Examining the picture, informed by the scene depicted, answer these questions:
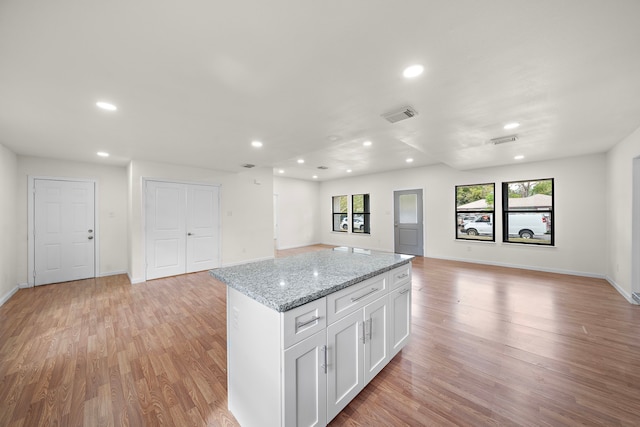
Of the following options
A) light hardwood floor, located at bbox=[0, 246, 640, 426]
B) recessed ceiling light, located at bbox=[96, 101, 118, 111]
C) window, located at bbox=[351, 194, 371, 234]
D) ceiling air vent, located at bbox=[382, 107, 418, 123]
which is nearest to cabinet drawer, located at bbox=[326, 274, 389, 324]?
light hardwood floor, located at bbox=[0, 246, 640, 426]

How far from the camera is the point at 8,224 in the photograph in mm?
3893

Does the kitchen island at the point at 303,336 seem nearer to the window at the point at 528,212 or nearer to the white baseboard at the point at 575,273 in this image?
the white baseboard at the point at 575,273

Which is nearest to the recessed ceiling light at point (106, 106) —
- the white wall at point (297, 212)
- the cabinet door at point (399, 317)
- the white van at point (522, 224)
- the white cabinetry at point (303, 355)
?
the white cabinetry at point (303, 355)

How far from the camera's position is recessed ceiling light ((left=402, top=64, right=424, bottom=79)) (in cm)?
183

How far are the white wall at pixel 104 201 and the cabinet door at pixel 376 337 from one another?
5.92 meters

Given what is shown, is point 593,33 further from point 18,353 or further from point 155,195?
point 155,195

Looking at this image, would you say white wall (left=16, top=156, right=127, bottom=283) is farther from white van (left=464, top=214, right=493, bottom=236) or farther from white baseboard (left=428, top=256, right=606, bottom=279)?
white van (left=464, top=214, right=493, bottom=236)

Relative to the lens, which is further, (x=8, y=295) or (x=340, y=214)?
(x=340, y=214)

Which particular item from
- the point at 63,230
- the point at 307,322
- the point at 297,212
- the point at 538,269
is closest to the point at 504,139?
the point at 538,269

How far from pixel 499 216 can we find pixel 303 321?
246 inches

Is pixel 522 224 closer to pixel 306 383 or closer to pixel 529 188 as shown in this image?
pixel 529 188

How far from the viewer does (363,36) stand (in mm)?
1499

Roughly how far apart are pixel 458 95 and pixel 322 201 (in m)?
7.46

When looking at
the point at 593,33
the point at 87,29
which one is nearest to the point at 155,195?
the point at 87,29
